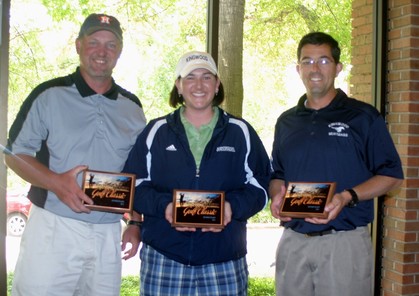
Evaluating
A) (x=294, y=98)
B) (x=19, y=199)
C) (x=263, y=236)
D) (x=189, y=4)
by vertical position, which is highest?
(x=189, y=4)

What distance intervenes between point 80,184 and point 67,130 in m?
0.25

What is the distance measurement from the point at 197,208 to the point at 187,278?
317 millimetres

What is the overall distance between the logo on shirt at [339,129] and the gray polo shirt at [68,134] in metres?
0.98

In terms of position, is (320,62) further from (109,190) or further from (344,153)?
(109,190)

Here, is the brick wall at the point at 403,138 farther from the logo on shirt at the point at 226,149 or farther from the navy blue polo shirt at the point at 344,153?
the logo on shirt at the point at 226,149

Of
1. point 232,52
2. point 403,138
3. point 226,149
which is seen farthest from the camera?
point 403,138

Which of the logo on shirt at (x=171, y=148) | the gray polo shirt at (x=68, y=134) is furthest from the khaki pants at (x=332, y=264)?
the gray polo shirt at (x=68, y=134)

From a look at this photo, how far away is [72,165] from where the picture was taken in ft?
8.21

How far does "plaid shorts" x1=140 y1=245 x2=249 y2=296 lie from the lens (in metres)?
2.39

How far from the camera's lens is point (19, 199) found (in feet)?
10.4

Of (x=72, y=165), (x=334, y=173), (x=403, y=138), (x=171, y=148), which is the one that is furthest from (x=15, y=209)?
(x=403, y=138)

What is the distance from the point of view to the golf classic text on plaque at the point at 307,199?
2.49 m

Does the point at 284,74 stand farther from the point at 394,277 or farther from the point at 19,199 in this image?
the point at 19,199

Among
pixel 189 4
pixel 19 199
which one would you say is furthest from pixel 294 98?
pixel 19 199
